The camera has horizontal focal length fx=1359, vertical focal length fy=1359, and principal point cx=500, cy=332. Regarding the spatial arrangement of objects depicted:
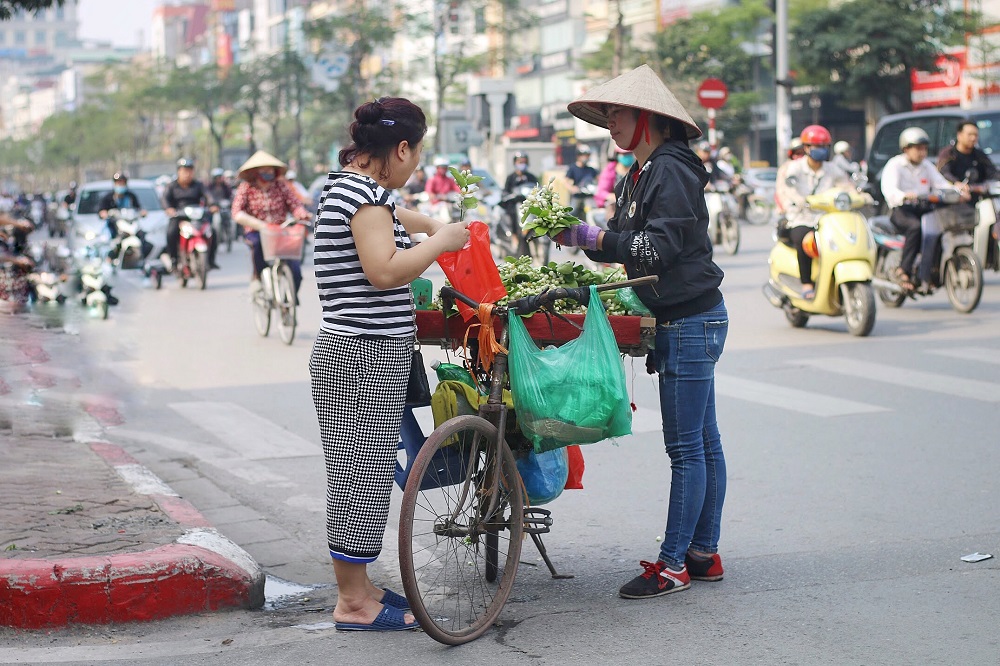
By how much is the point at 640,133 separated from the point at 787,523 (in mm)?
2055

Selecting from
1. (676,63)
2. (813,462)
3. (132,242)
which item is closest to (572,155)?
(676,63)

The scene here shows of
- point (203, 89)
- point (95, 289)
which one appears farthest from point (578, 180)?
point (203, 89)

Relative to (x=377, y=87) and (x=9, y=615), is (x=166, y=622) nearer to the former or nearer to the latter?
(x=9, y=615)

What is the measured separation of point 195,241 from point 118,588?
15.3m

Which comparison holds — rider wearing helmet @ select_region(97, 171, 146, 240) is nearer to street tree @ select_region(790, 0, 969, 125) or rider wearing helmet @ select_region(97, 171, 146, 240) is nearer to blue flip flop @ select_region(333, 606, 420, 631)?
blue flip flop @ select_region(333, 606, 420, 631)

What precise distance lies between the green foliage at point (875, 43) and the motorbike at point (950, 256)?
1342 inches

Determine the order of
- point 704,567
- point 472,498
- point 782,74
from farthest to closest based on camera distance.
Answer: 1. point 782,74
2. point 704,567
3. point 472,498

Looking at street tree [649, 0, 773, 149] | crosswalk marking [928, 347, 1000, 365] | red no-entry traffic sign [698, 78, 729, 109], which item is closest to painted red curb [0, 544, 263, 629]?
crosswalk marking [928, 347, 1000, 365]

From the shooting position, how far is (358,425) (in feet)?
14.3

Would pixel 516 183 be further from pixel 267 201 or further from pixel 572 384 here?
pixel 572 384

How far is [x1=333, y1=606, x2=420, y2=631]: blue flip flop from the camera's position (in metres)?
4.45

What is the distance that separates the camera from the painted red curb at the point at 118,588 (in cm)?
449

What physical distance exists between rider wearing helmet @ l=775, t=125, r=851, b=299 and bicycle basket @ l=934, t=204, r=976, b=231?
94cm

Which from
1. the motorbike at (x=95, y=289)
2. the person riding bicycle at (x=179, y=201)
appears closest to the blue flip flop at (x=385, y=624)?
the motorbike at (x=95, y=289)
